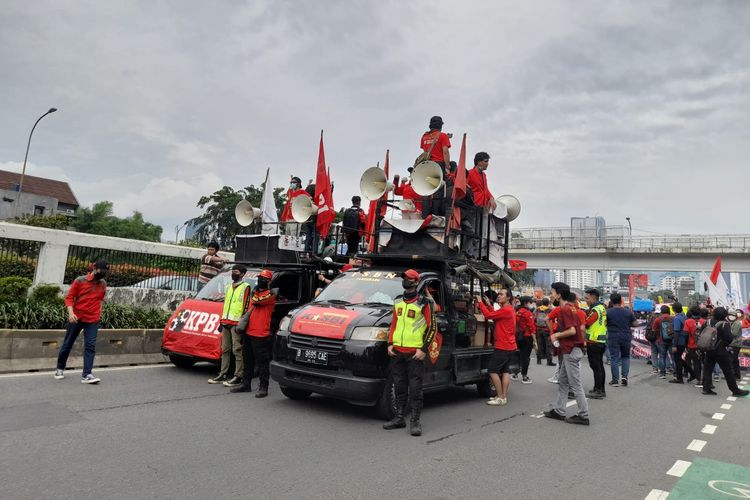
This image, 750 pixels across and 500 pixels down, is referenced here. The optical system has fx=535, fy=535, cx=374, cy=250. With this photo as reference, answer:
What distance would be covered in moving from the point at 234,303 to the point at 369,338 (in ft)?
8.85

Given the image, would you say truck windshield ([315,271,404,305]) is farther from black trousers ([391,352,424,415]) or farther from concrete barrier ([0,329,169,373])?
concrete barrier ([0,329,169,373])

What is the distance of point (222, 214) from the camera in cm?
4344

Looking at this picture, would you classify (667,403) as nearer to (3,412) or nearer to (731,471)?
(731,471)

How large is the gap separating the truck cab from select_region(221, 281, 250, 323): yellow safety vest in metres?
1.18

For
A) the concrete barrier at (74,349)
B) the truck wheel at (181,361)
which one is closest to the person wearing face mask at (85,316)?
the concrete barrier at (74,349)

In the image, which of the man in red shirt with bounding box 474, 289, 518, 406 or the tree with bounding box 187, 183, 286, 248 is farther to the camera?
the tree with bounding box 187, 183, 286, 248

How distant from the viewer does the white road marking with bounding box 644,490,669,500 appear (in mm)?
4523

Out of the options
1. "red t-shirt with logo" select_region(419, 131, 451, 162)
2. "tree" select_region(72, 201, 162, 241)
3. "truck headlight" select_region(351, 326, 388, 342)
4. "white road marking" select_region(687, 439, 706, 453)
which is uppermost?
"tree" select_region(72, 201, 162, 241)

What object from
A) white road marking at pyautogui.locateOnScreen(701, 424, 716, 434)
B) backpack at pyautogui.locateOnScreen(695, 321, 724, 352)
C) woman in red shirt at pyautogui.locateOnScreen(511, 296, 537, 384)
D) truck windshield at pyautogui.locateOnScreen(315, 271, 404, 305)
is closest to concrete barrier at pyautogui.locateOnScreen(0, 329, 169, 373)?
truck windshield at pyautogui.locateOnScreen(315, 271, 404, 305)

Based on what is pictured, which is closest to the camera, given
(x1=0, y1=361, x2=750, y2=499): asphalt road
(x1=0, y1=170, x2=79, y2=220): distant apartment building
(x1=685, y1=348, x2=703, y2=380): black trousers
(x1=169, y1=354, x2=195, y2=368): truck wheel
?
(x1=0, y1=361, x2=750, y2=499): asphalt road

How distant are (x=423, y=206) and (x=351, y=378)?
3853 millimetres

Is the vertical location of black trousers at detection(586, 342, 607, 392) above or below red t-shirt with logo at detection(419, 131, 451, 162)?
below

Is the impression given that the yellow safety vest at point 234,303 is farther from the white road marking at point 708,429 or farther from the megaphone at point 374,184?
the white road marking at point 708,429

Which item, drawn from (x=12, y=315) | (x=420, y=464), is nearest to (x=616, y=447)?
(x=420, y=464)
